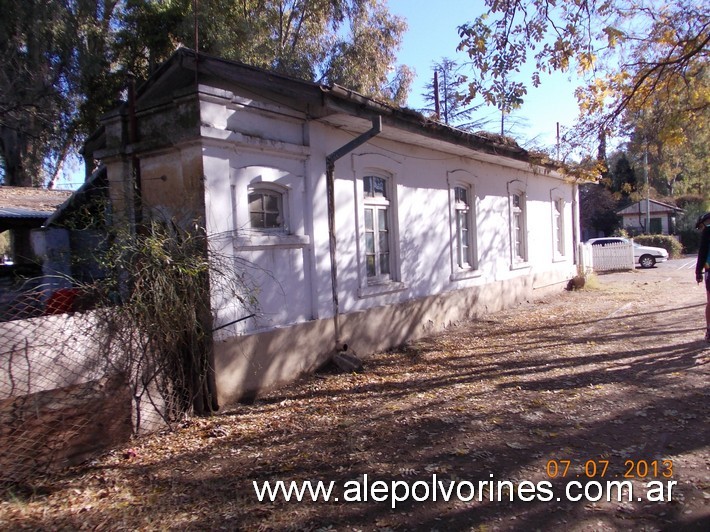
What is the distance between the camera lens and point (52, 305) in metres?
4.67

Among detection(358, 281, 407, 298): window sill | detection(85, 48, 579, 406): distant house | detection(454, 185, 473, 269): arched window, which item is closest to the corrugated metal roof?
detection(85, 48, 579, 406): distant house

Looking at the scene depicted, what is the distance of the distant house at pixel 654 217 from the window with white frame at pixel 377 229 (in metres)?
36.1

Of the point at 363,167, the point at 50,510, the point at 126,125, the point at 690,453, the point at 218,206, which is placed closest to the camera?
the point at 50,510

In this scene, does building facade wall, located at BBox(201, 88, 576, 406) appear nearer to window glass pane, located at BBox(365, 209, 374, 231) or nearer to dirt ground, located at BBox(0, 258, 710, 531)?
window glass pane, located at BBox(365, 209, 374, 231)

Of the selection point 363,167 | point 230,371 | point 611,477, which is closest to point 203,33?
point 363,167

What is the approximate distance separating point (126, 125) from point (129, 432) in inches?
150

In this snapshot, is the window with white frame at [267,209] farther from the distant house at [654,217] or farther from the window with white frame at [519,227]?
the distant house at [654,217]

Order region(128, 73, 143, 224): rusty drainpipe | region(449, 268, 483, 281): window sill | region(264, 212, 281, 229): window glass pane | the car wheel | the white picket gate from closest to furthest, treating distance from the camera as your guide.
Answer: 1. region(128, 73, 143, 224): rusty drainpipe
2. region(264, 212, 281, 229): window glass pane
3. region(449, 268, 483, 281): window sill
4. the white picket gate
5. the car wheel

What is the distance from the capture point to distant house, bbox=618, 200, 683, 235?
38562 mm

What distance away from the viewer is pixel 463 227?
1095cm

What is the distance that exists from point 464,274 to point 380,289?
9.82 feet

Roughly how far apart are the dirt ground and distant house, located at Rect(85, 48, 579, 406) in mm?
837

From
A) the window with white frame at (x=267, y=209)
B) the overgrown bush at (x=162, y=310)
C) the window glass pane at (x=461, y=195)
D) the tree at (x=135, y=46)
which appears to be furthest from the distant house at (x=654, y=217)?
the overgrown bush at (x=162, y=310)

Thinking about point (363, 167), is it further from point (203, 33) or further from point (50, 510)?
point (203, 33)
